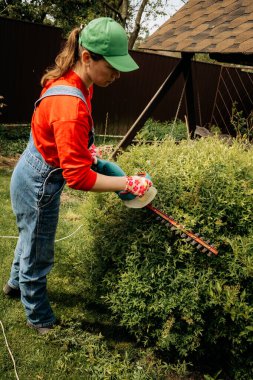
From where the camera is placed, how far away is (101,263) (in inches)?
105

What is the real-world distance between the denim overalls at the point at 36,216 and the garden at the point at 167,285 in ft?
0.90

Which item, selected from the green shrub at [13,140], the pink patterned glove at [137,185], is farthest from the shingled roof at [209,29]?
the green shrub at [13,140]

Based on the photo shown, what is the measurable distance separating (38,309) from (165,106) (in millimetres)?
10529

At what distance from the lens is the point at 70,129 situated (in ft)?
6.13

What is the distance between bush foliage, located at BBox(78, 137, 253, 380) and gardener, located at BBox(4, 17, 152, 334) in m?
Answer: 0.37

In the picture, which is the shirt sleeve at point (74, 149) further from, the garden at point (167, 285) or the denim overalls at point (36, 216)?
the garden at point (167, 285)

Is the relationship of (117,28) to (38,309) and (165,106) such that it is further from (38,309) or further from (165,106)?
(165,106)

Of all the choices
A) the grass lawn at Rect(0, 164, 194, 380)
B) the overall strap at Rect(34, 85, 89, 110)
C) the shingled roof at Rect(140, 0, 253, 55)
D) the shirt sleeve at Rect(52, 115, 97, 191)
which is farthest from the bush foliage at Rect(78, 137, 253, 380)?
the shingled roof at Rect(140, 0, 253, 55)

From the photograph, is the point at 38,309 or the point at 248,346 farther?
the point at 38,309

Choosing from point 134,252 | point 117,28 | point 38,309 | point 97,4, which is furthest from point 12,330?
point 97,4

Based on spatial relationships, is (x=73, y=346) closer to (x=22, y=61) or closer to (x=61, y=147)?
(x=61, y=147)

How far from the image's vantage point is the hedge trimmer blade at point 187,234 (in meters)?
2.17

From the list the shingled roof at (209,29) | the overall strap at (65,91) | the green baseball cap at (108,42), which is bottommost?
the overall strap at (65,91)

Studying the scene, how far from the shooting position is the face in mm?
1994
